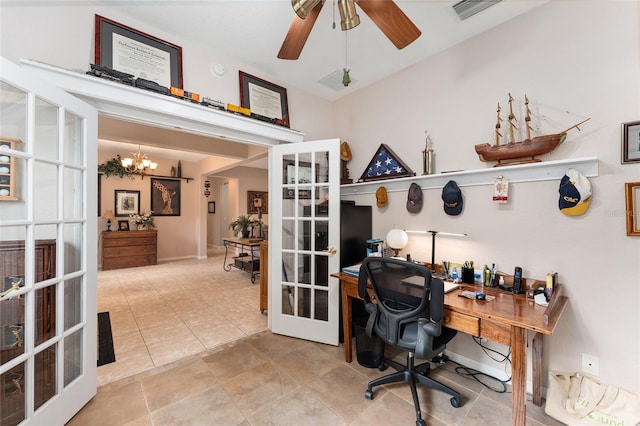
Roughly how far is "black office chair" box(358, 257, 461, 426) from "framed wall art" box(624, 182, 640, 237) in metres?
1.19

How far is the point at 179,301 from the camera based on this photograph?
371 cm

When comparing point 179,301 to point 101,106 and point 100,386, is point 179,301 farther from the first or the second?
point 101,106

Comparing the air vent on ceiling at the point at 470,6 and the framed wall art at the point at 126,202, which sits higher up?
the air vent on ceiling at the point at 470,6

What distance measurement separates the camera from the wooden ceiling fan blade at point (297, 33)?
1377 mm

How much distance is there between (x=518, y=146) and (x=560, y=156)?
0.25 metres

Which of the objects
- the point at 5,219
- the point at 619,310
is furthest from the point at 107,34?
the point at 619,310

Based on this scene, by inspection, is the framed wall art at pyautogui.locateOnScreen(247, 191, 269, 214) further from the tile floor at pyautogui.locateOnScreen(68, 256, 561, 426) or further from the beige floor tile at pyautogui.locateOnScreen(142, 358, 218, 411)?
the beige floor tile at pyautogui.locateOnScreen(142, 358, 218, 411)

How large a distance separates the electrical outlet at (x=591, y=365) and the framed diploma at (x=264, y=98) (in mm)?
3046

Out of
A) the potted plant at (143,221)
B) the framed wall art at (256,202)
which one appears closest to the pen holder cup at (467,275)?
the framed wall art at (256,202)

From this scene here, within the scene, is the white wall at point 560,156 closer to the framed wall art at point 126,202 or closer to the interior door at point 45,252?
the interior door at point 45,252

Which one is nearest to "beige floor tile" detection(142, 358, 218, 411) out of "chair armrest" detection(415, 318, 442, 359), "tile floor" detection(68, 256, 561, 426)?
"tile floor" detection(68, 256, 561, 426)

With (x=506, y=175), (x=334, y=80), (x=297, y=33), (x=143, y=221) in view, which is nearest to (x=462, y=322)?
(x=506, y=175)

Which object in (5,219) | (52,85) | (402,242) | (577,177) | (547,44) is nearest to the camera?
(5,219)

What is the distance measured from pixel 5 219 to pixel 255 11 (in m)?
1.99
